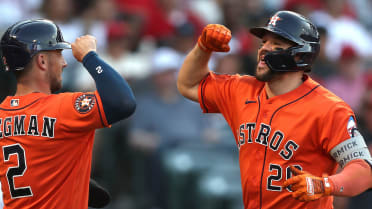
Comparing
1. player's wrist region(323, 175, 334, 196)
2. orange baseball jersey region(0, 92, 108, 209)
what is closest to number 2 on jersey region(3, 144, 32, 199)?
orange baseball jersey region(0, 92, 108, 209)

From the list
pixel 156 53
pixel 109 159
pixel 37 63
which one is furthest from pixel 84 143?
pixel 156 53

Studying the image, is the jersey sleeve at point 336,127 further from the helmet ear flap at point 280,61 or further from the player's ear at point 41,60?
the player's ear at point 41,60

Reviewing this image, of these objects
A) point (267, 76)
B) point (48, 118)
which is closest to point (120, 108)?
point (48, 118)

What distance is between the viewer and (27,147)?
13.0 feet

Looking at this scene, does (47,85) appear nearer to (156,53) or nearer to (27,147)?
(27,147)

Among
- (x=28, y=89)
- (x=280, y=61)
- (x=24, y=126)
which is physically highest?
(x=280, y=61)

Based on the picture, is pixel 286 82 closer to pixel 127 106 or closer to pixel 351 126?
pixel 351 126

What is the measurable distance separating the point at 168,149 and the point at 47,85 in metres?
3.65

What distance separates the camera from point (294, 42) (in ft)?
13.7

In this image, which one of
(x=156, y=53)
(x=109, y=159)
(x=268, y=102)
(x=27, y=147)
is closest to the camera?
(x=27, y=147)

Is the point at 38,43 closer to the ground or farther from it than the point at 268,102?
farther from it

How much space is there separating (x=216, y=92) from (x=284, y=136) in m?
0.70

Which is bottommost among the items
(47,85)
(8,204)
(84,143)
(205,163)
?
(205,163)

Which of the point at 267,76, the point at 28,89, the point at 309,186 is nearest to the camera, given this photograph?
the point at 309,186
